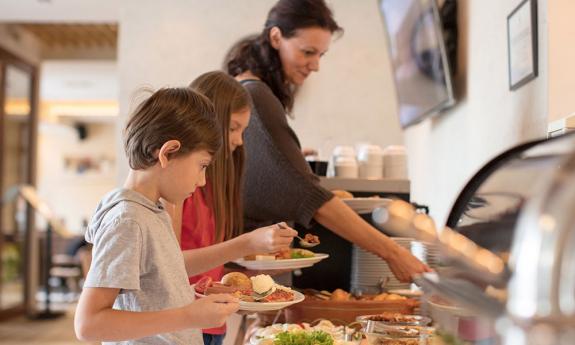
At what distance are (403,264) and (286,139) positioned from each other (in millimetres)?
552

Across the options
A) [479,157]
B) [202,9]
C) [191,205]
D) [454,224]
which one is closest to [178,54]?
[202,9]

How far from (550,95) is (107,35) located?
24.0ft

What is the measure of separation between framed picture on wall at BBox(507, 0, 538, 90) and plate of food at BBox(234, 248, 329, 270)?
823 mm

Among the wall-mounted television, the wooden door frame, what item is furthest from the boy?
the wooden door frame

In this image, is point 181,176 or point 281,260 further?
point 281,260

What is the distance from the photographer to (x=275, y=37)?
2.61 meters

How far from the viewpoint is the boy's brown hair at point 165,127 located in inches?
62.3

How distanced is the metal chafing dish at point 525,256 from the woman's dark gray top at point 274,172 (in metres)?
1.40

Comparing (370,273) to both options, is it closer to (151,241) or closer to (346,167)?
(346,167)

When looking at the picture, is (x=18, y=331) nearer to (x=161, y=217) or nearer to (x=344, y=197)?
(x=344, y=197)

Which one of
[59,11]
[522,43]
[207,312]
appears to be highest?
[59,11]

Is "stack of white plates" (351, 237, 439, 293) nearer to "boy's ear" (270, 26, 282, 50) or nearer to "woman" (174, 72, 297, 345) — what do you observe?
"woman" (174, 72, 297, 345)

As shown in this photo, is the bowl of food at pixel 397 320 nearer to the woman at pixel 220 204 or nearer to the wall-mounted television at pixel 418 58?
the woman at pixel 220 204

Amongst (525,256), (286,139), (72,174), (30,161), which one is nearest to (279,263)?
(286,139)
